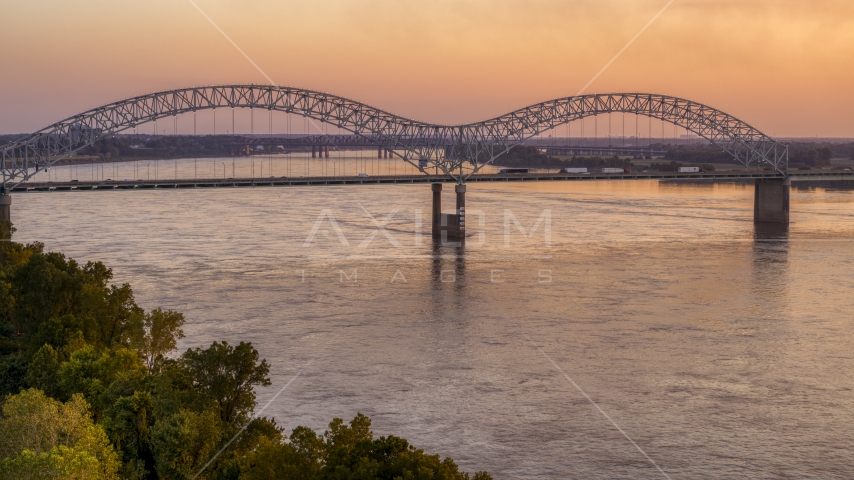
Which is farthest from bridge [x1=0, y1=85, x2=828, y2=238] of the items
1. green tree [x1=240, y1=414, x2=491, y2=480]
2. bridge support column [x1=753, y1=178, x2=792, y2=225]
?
green tree [x1=240, y1=414, x2=491, y2=480]

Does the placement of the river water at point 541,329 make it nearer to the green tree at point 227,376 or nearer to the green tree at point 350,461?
the green tree at point 227,376

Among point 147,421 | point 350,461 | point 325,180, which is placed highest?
point 325,180

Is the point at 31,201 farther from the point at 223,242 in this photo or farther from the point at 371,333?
the point at 371,333

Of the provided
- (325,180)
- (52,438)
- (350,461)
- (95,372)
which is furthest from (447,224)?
(350,461)

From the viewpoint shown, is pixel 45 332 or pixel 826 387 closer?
pixel 45 332

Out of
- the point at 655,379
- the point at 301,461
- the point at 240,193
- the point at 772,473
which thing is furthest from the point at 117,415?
the point at 240,193

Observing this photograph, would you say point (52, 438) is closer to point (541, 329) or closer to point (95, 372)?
point (95, 372)
